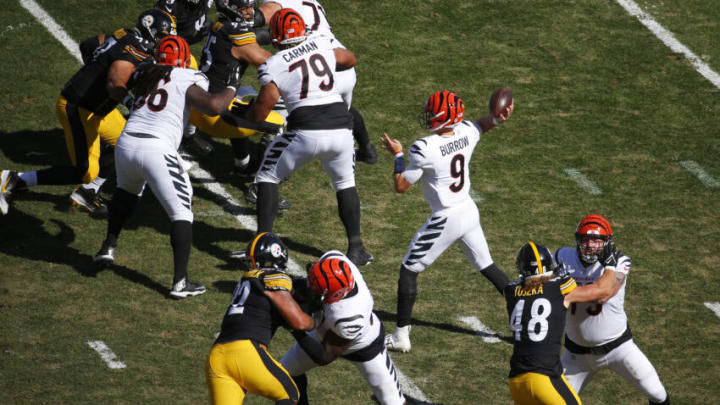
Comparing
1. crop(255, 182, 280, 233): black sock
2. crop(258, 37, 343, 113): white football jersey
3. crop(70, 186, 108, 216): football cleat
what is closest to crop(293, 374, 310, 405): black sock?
crop(255, 182, 280, 233): black sock

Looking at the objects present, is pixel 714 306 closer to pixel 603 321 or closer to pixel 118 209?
pixel 603 321

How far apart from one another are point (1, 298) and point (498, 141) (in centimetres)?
610

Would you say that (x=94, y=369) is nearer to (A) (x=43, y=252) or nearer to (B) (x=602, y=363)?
(A) (x=43, y=252)

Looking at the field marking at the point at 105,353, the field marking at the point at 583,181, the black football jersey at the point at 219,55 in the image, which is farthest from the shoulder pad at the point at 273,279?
the field marking at the point at 583,181

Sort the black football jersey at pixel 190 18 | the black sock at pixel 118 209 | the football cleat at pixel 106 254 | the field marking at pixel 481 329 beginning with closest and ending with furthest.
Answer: the field marking at pixel 481 329 < the black sock at pixel 118 209 < the football cleat at pixel 106 254 < the black football jersey at pixel 190 18

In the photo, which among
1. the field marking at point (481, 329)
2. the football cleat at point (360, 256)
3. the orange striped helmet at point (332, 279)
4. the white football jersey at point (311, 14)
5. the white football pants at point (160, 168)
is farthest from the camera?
the white football jersey at point (311, 14)

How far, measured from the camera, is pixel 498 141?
1210 cm

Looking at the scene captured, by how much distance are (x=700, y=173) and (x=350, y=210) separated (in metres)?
4.60

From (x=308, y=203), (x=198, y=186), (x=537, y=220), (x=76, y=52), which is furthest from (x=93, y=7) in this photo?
(x=537, y=220)

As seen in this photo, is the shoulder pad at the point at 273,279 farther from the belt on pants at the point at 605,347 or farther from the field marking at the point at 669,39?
the field marking at the point at 669,39

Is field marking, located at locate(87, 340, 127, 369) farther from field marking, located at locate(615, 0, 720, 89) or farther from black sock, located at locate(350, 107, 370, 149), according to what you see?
field marking, located at locate(615, 0, 720, 89)

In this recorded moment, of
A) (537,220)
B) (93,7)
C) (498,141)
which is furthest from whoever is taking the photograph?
(93,7)

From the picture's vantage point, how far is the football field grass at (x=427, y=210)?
8336 millimetres

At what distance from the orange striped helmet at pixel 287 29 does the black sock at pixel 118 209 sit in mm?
1990
